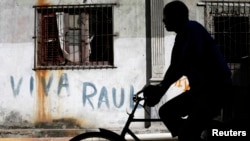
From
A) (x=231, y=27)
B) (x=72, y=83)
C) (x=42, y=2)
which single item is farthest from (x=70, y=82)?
(x=231, y=27)

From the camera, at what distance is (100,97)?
1092cm

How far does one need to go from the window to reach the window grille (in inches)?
88.4

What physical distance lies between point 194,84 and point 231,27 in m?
6.98

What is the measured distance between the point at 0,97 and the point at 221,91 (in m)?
7.56

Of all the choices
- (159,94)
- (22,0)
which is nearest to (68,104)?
(22,0)

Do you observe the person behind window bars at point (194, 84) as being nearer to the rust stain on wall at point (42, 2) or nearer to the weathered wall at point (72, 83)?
the weathered wall at point (72, 83)

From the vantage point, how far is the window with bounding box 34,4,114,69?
11.1 meters

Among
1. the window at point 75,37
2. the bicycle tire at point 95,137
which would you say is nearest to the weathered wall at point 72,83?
the window at point 75,37

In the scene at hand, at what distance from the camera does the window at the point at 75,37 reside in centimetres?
1109

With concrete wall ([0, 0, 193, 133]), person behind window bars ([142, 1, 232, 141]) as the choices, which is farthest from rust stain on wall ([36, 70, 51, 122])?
person behind window bars ([142, 1, 232, 141])

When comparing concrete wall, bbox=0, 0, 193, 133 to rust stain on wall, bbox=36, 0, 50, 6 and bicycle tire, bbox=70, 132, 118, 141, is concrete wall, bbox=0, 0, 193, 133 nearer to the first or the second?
rust stain on wall, bbox=36, 0, 50, 6

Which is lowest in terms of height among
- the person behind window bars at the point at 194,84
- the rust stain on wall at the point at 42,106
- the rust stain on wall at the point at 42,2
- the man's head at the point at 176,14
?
the rust stain on wall at the point at 42,106

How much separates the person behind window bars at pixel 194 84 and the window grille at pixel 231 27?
6731 mm

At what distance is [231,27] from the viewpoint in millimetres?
11109
